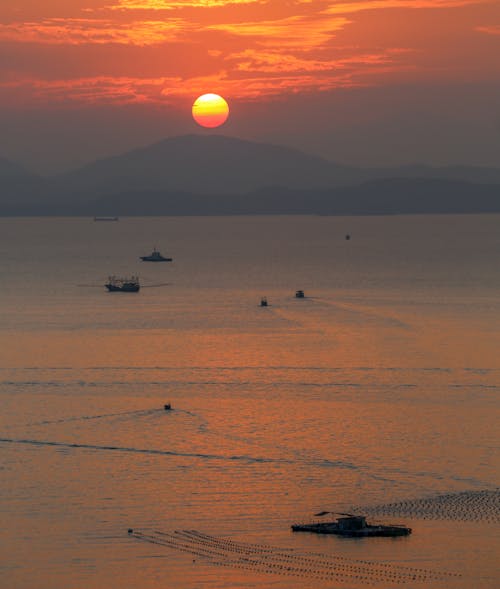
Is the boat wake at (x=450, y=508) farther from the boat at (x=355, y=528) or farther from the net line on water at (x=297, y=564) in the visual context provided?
the net line on water at (x=297, y=564)

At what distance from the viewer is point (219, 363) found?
91375 millimetres

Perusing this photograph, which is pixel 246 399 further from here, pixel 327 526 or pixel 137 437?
pixel 327 526

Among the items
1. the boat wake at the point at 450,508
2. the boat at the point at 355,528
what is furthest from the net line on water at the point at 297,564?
the boat wake at the point at 450,508

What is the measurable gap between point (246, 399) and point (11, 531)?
27875mm

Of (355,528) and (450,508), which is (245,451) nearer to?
(450,508)

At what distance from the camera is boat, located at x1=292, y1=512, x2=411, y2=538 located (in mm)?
48094

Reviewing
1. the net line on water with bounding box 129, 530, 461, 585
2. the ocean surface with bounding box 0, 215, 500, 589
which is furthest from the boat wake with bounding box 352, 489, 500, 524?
the net line on water with bounding box 129, 530, 461, 585

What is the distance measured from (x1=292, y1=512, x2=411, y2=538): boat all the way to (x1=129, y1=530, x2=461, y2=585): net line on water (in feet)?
6.06

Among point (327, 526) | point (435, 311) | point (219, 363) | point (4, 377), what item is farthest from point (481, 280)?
point (327, 526)

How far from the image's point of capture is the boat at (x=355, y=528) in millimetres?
48094

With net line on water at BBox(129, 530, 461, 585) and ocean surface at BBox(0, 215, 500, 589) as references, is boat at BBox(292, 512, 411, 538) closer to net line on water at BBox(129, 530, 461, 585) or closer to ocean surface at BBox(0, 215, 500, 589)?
ocean surface at BBox(0, 215, 500, 589)

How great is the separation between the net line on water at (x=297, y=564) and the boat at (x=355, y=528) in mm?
1846

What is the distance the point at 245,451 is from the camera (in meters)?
61.5

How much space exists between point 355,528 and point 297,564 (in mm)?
3424
